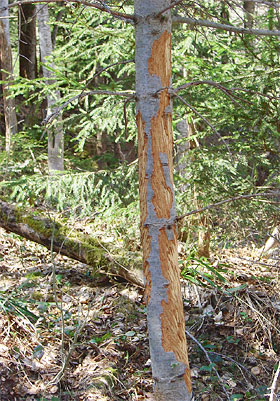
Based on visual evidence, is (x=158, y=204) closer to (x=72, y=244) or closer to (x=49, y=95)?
(x=72, y=244)

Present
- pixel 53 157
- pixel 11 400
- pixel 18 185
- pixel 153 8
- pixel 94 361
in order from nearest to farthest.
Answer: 1. pixel 153 8
2. pixel 11 400
3. pixel 94 361
4. pixel 18 185
5. pixel 53 157

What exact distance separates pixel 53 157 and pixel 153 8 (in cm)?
569

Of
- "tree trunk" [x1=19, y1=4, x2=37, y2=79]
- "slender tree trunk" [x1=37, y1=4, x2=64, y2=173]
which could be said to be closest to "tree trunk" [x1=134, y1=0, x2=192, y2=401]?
"slender tree trunk" [x1=37, y1=4, x2=64, y2=173]

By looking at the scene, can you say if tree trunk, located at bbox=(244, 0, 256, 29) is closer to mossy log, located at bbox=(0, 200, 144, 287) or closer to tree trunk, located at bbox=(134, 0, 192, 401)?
tree trunk, located at bbox=(134, 0, 192, 401)

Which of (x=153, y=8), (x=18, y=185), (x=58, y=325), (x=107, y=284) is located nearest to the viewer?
(x=153, y=8)

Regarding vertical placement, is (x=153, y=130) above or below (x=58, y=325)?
above

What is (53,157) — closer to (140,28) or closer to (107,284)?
(107,284)

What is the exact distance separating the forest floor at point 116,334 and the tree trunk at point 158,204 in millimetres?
391

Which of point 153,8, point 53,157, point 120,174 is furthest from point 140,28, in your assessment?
point 53,157

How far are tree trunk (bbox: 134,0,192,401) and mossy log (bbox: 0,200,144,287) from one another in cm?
210

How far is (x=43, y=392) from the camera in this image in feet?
11.6

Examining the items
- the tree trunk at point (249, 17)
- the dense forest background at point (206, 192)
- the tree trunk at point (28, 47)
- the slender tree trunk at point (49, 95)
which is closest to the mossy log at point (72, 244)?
the dense forest background at point (206, 192)

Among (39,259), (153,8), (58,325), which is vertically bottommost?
→ (58,325)

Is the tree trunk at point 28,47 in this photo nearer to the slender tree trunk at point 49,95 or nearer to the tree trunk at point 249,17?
the slender tree trunk at point 49,95
